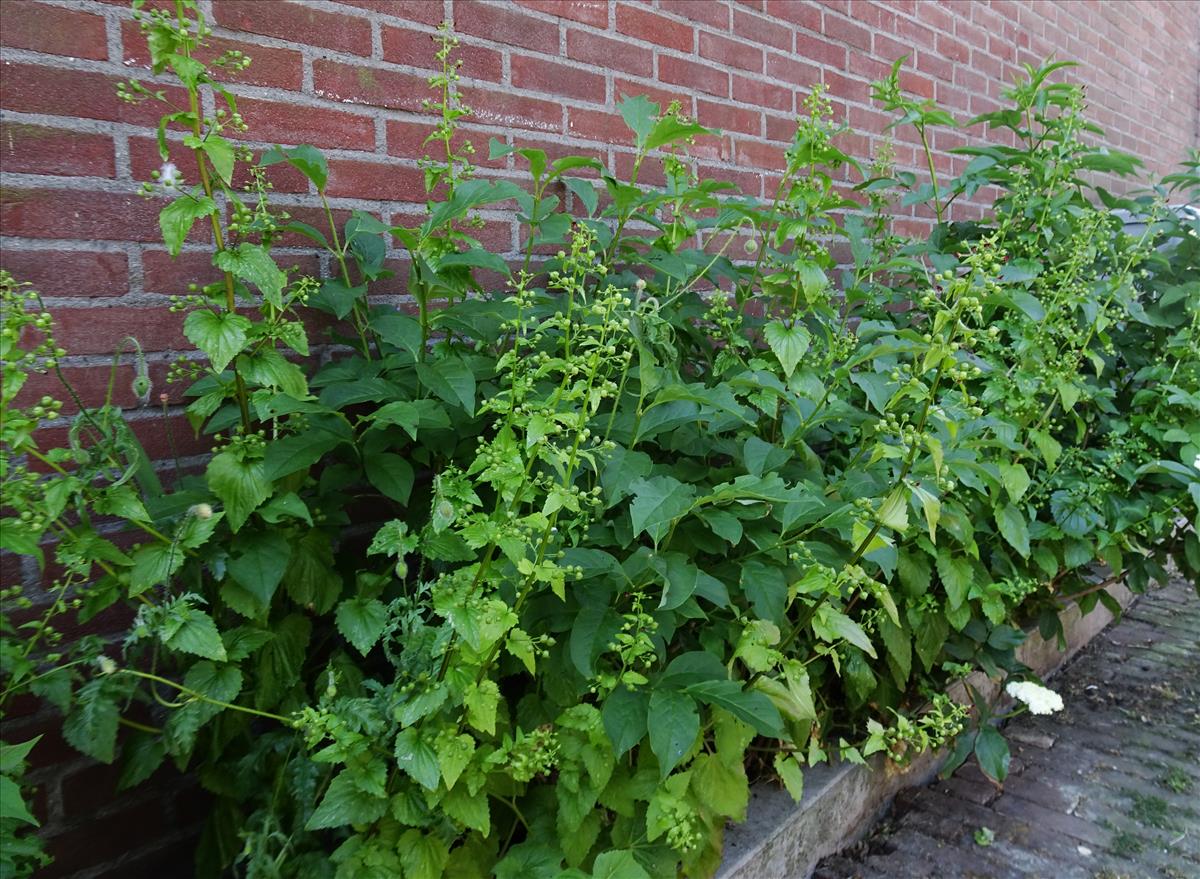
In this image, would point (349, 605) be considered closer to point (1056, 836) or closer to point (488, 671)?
point (488, 671)

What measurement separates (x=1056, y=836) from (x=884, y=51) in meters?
3.14

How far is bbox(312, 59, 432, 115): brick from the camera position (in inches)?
76.0

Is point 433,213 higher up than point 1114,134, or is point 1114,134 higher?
point 1114,134

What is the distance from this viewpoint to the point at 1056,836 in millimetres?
2148

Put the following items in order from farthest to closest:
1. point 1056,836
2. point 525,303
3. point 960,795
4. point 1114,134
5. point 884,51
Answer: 1. point 1114,134
2. point 884,51
3. point 960,795
4. point 1056,836
5. point 525,303

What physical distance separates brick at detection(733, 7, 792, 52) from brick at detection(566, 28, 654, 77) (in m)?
0.51

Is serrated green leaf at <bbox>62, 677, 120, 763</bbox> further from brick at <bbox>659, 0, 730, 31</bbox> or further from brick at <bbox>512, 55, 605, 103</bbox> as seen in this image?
brick at <bbox>659, 0, 730, 31</bbox>

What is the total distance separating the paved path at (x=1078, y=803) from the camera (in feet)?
6.66

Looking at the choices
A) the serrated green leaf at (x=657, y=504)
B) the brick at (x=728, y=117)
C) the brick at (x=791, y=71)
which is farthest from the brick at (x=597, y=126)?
the serrated green leaf at (x=657, y=504)

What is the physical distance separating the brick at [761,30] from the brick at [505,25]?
904 mm

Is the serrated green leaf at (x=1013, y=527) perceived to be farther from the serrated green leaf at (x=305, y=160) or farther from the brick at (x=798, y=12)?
the brick at (x=798, y=12)

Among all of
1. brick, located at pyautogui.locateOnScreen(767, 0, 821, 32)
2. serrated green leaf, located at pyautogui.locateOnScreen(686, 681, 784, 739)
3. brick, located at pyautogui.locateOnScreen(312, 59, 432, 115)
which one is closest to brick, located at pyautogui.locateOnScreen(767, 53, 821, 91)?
brick, located at pyautogui.locateOnScreen(767, 0, 821, 32)

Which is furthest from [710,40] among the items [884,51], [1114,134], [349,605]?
[1114,134]

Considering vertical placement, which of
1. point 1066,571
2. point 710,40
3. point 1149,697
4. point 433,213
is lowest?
point 1149,697
